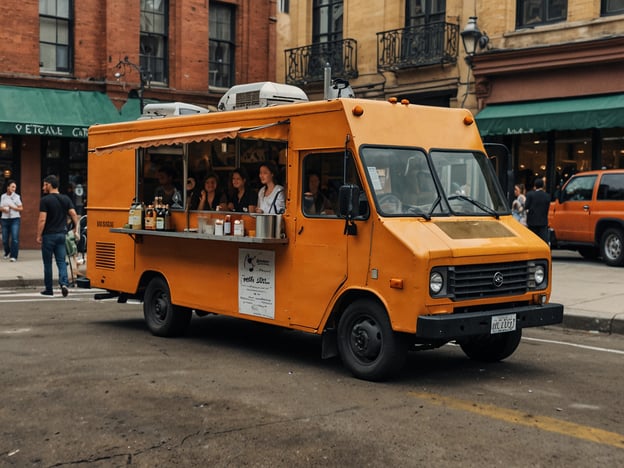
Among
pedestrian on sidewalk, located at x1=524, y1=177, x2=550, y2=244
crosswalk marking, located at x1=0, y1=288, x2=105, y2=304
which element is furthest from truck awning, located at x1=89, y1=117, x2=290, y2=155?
pedestrian on sidewalk, located at x1=524, y1=177, x2=550, y2=244

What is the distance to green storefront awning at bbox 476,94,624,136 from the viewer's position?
19734 mm

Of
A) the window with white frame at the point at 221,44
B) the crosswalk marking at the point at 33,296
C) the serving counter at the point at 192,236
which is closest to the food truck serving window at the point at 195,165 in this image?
the serving counter at the point at 192,236

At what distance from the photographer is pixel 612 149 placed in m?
21.0

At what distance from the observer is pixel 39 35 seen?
23.7 metres

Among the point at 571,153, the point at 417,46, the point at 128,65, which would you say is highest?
the point at 417,46

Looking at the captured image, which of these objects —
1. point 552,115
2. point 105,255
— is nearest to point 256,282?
point 105,255

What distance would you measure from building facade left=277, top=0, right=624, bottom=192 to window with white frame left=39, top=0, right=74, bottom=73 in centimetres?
785

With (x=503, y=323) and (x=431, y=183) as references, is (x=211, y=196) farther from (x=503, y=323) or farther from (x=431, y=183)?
(x=503, y=323)

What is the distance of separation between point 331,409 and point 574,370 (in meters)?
3.01

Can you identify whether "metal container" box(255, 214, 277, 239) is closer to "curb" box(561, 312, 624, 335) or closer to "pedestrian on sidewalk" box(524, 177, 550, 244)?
"curb" box(561, 312, 624, 335)

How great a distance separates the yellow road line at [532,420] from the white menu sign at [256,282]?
2.19 metres

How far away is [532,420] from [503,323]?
4.63ft

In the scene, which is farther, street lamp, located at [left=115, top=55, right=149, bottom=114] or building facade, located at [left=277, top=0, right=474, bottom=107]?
street lamp, located at [left=115, top=55, right=149, bottom=114]

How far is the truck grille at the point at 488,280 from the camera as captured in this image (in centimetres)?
739
